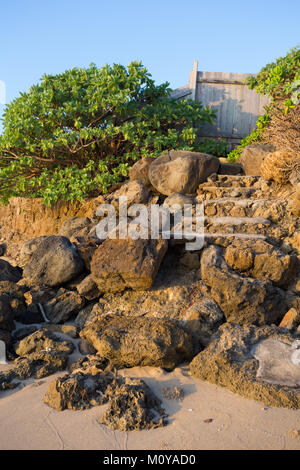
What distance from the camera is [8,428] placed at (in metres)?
3.03

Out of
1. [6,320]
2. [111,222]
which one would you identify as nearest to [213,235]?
[111,222]

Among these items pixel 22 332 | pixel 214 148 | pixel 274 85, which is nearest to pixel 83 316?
pixel 22 332

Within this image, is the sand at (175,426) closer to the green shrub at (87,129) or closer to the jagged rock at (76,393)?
the jagged rock at (76,393)

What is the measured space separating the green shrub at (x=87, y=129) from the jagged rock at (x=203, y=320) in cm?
380

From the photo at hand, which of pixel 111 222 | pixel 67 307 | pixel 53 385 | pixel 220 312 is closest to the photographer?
pixel 53 385

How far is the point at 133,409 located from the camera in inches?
121

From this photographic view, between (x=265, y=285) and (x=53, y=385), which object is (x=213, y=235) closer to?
(x=265, y=285)

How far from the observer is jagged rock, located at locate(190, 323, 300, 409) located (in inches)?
130

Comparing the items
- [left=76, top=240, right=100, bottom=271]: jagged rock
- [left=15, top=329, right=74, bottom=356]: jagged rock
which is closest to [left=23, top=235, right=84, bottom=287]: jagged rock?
[left=76, top=240, right=100, bottom=271]: jagged rock

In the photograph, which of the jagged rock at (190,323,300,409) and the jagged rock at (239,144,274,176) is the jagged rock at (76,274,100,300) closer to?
the jagged rock at (190,323,300,409)

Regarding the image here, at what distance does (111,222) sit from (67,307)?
1779 millimetres

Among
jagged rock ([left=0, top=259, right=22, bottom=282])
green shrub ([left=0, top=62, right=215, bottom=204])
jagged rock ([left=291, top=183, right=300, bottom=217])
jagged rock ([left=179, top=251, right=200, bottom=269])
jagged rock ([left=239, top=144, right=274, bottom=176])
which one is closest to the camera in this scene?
jagged rock ([left=179, top=251, right=200, bottom=269])

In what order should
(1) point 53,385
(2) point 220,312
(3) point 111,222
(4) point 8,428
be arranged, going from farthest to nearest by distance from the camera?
(3) point 111,222, (2) point 220,312, (1) point 53,385, (4) point 8,428

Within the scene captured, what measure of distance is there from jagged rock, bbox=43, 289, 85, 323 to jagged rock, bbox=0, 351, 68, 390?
980 mm
